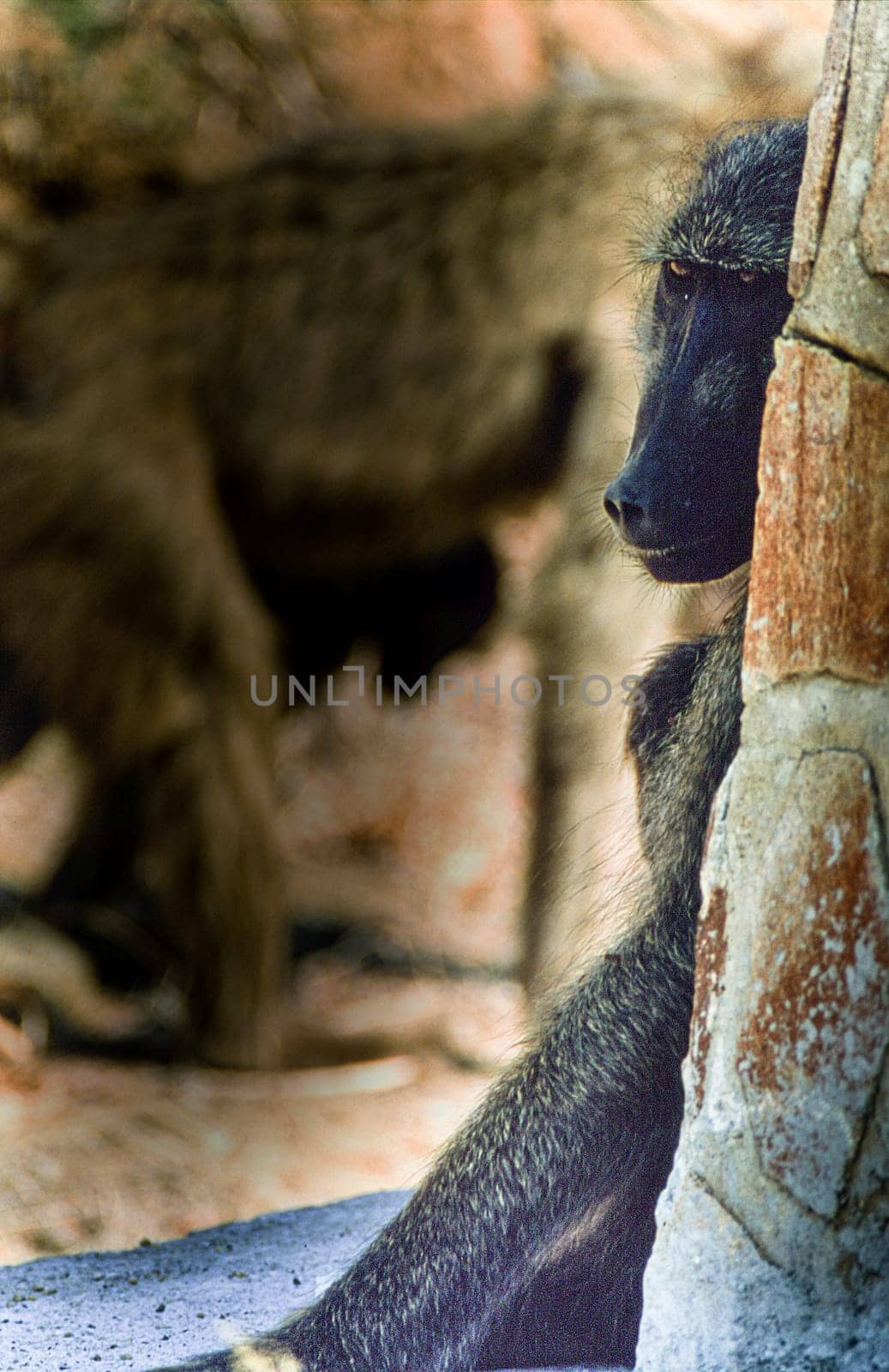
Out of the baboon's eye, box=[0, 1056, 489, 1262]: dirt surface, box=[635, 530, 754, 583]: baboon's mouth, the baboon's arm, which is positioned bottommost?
box=[0, 1056, 489, 1262]: dirt surface

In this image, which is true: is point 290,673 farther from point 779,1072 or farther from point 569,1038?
point 779,1072

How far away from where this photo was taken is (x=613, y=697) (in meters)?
1.76

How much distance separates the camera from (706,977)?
4.36 ft

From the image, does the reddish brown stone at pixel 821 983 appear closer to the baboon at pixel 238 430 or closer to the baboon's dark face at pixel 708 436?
the baboon's dark face at pixel 708 436

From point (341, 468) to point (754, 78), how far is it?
140 cm

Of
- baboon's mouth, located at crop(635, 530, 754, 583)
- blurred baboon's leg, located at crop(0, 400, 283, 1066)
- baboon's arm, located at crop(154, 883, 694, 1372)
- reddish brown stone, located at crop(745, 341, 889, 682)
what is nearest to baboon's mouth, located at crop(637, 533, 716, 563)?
baboon's mouth, located at crop(635, 530, 754, 583)

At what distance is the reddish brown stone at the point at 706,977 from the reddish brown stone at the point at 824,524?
0.23m

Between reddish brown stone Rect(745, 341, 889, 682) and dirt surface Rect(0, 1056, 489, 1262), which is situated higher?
reddish brown stone Rect(745, 341, 889, 682)

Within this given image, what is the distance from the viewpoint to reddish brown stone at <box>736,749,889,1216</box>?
1255 mm

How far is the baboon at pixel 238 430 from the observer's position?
8.34 feet

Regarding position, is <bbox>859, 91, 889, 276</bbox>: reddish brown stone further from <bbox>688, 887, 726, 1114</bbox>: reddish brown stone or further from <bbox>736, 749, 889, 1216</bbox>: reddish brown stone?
<bbox>688, 887, 726, 1114</bbox>: reddish brown stone

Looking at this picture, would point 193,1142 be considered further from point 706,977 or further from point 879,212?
point 879,212

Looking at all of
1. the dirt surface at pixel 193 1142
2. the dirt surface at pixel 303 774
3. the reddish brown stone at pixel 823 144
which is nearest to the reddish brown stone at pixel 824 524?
the reddish brown stone at pixel 823 144

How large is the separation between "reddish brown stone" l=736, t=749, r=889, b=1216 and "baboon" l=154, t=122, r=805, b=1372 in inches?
4.7
